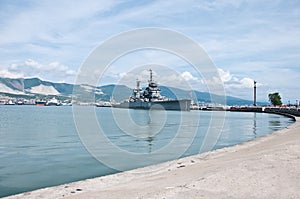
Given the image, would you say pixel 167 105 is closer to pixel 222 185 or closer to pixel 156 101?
pixel 156 101

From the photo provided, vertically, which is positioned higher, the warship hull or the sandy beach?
the warship hull

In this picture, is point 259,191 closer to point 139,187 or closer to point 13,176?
point 139,187

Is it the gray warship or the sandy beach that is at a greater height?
the gray warship

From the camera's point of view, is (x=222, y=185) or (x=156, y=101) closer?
(x=222, y=185)

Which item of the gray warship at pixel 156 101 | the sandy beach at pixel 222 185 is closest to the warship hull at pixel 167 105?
the gray warship at pixel 156 101

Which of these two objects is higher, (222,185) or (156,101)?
(156,101)

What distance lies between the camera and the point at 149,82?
16300cm

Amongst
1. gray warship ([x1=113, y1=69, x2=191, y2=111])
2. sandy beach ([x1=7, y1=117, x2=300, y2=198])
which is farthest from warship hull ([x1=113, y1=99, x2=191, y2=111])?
sandy beach ([x1=7, y1=117, x2=300, y2=198])

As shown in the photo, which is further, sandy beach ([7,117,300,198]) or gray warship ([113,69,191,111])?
gray warship ([113,69,191,111])

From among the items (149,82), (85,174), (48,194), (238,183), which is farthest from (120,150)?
(149,82)

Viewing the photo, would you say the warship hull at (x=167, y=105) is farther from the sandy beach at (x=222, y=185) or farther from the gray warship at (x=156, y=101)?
the sandy beach at (x=222, y=185)

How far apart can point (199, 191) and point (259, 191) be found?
1618 millimetres

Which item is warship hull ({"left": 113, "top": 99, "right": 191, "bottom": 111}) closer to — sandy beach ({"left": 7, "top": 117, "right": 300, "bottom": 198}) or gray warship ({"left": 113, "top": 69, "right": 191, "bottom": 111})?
gray warship ({"left": 113, "top": 69, "right": 191, "bottom": 111})

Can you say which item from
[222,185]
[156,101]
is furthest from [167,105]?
[222,185]
